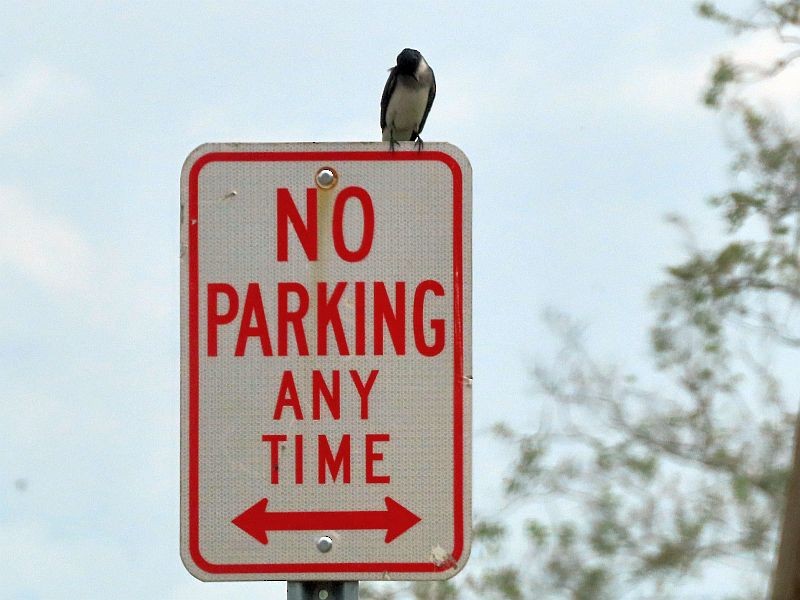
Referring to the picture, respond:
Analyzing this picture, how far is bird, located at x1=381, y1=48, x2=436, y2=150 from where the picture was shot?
7.02m

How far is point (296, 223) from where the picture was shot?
9.52ft

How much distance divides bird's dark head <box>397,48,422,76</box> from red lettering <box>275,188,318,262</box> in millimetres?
4618

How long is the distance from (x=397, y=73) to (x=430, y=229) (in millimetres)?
4808

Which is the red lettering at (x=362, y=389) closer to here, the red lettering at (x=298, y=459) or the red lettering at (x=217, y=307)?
the red lettering at (x=298, y=459)

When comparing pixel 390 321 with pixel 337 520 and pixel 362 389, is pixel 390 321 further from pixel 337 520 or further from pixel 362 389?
pixel 337 520

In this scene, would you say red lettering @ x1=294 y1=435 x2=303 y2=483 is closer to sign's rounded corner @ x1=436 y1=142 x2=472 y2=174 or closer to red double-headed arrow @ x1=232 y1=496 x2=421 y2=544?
red double-headed arrow @ x1=232 y1=496 x2=421 y2=544

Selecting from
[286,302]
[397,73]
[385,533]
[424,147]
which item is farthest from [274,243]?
[397,73]

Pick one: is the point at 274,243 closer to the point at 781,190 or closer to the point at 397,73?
the point at 397,73

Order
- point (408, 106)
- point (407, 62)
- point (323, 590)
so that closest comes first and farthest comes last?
1. point (323, 590)
2. point (408, 106)
3. point (407, 62)

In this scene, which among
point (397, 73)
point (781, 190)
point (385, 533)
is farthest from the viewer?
point (781, 190)

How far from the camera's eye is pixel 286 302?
9.39 ft

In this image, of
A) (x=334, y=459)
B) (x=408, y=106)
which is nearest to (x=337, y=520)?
(x=334, y=459)

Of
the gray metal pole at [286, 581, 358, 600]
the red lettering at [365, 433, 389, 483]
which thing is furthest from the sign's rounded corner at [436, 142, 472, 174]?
the gray metal pole at [286, 581, 358, 600]

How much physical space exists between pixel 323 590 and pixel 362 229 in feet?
1.98
